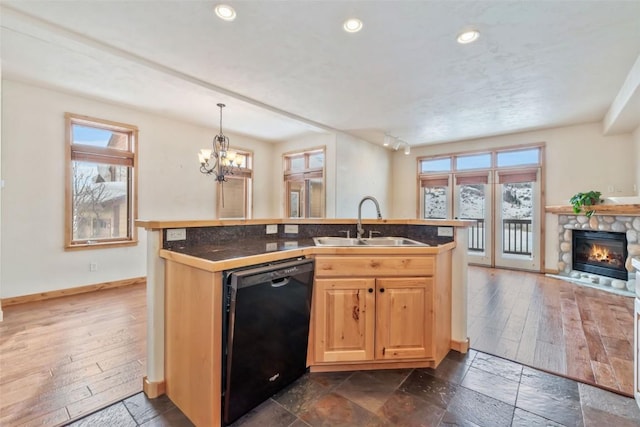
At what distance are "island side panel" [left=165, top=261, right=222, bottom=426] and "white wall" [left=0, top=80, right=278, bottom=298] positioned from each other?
3.24 m

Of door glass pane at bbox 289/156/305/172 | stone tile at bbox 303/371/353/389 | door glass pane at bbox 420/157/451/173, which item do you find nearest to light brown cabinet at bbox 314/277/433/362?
stone tile at bbox 303/371/353/389

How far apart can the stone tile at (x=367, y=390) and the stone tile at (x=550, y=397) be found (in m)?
0.78

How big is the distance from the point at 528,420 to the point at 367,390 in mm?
904

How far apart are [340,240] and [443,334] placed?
111cm

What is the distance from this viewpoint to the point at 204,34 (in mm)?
2453

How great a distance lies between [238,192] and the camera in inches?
243

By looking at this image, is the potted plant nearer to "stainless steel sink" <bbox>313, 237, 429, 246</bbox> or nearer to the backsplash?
the backsplash

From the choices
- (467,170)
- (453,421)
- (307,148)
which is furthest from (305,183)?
(453,421)

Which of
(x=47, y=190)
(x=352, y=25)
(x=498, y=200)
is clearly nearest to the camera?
(x=352, y=25)

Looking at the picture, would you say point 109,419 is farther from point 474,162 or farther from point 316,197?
point 474,162

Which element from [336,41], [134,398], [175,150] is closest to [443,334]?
[134,398]

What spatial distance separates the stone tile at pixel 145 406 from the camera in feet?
5.30

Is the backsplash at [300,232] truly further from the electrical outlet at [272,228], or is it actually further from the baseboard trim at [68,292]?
the baseboard trim at [68,292]

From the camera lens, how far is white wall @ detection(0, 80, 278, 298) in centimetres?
344
